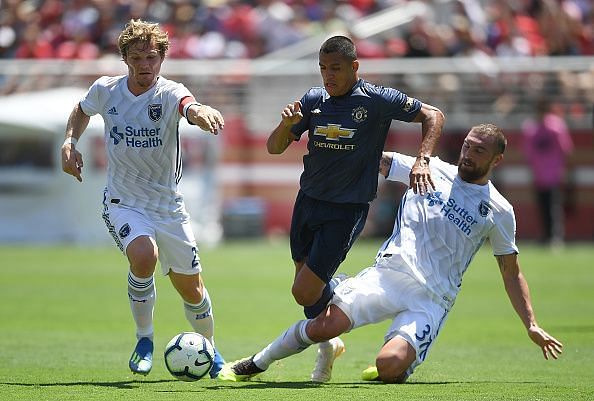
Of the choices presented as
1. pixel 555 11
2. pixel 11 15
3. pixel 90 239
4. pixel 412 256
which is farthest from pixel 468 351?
pixel 11 15

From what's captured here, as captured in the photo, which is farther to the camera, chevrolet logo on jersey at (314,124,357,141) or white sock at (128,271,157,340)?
white sock at (128,271,157,340)

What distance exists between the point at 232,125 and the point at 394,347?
1723 centimetres

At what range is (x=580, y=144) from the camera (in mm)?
24688

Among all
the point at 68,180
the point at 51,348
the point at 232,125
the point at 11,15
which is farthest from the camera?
the point at 11,15

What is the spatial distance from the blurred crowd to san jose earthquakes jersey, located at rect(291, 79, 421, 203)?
54.7 ft

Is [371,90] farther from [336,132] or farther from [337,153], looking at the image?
[337,153]

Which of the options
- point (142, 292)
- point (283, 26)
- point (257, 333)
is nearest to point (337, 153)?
point (142, 292)

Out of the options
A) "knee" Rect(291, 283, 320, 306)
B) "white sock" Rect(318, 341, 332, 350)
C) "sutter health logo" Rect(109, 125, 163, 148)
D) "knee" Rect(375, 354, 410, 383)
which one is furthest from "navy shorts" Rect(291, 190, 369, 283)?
"sutter health logo" Rect(109, 125, 163, 148)

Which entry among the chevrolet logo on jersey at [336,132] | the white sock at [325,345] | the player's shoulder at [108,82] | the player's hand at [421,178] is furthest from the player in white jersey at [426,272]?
the player's shoulder at [108,82]

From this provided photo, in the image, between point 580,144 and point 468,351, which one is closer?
point 468,351

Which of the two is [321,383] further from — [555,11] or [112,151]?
[555,11]

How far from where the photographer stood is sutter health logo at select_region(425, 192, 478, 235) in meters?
9.09

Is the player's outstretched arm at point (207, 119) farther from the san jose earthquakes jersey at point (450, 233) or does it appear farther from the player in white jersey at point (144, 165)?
the san jose earthquakes jersey at point (450, 233)

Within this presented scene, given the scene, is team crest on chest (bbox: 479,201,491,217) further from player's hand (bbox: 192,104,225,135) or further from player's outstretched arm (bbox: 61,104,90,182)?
player's outstretched arm (bbox: 61,104,90,182)
